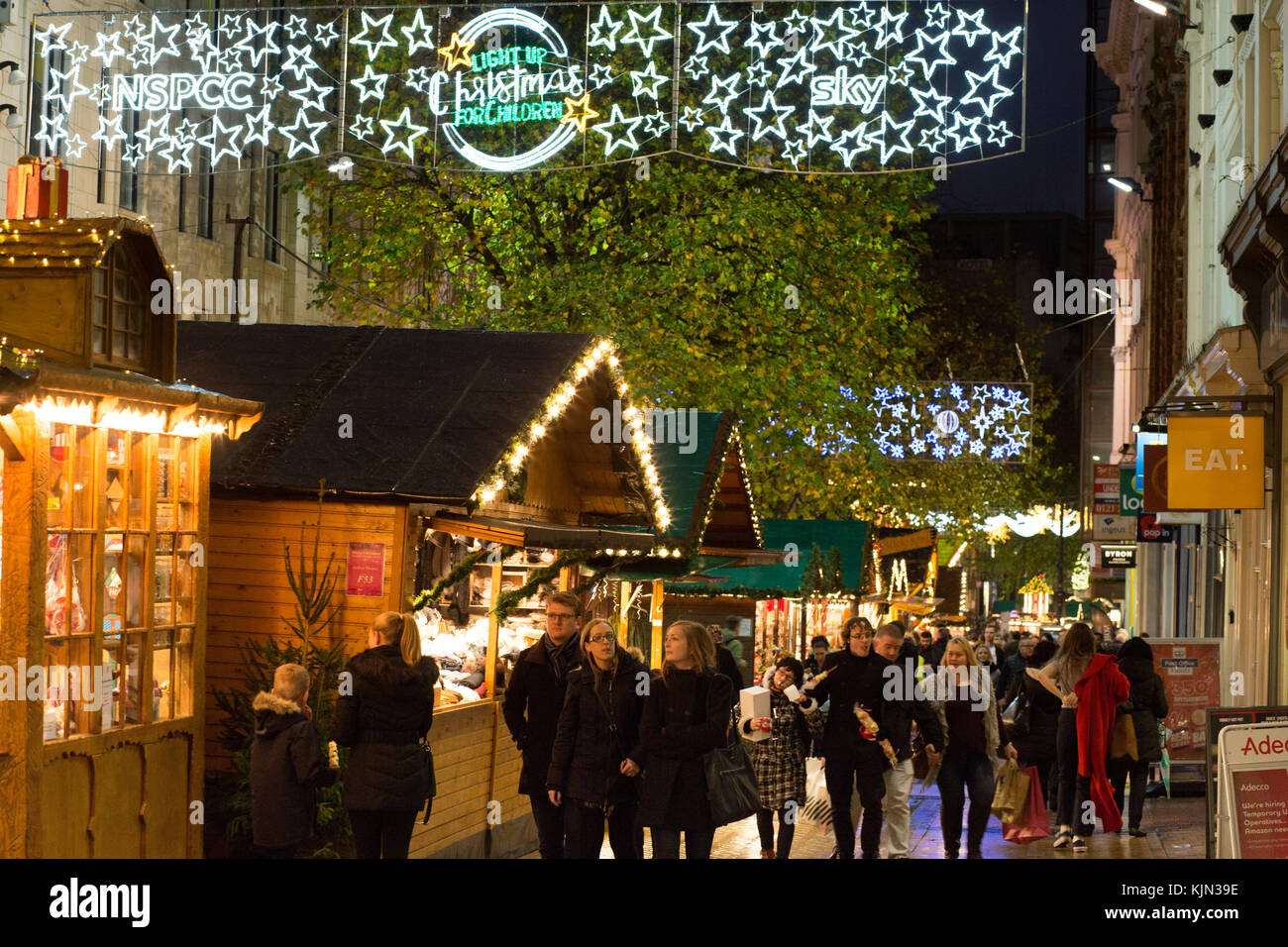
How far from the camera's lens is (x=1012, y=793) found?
15180 mm

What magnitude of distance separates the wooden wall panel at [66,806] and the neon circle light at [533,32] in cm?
635

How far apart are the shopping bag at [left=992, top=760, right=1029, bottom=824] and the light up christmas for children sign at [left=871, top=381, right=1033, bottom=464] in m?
16.6

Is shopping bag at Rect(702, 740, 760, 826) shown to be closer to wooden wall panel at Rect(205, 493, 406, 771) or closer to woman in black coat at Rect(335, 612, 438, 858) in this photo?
woman in black coat at Rect(335, 612, 438, 858)

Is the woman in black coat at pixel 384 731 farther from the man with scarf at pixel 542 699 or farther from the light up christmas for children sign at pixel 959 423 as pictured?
the light up christmas for children sign at pixel 959 423

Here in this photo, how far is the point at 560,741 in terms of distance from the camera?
425 inches

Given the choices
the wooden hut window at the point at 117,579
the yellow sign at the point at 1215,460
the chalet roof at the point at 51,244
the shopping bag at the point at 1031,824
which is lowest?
the shopping bag at the point at 1031,824

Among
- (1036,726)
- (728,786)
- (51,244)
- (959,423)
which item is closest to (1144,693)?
(1036,726)

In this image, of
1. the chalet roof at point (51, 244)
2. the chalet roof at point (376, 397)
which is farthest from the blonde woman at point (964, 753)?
the chalet roof at point (51, 244)

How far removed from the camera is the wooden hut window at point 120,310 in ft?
34.1

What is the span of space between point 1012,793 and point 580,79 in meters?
7.02

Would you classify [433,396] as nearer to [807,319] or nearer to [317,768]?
[317,768]

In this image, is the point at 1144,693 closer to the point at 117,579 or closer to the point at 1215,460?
the point at 1215,460

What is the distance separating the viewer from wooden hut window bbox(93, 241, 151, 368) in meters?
10.4
